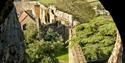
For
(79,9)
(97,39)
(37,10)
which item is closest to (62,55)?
(79,9)

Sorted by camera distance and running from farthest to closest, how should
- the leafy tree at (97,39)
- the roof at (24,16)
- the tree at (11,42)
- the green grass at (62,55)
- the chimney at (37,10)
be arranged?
the chimney at (37,10) < the roof at (24,16) < the green grass at (62,55) < the leafy tree at (97,39) < the tree at (11,42)

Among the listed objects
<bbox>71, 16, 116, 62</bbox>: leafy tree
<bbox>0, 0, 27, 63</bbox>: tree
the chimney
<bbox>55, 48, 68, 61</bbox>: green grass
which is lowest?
<bbox>55, 48, 68, 61</bbox>: green grass

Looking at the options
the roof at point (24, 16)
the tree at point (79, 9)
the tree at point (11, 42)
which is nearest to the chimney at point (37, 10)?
the roof at point (24, 16)

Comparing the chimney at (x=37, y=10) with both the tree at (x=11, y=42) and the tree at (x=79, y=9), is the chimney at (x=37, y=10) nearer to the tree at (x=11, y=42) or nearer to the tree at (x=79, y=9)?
the tree at (x=79, y=9)

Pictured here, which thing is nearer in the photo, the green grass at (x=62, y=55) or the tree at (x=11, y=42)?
the tree at (x=11, y=42)

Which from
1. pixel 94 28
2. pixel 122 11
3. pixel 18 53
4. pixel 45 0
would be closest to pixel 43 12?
pixel 45 0

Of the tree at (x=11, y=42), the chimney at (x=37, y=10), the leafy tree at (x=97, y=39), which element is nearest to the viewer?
the tree at (x=11, y=42)

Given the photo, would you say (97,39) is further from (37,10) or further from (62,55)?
(37,10)

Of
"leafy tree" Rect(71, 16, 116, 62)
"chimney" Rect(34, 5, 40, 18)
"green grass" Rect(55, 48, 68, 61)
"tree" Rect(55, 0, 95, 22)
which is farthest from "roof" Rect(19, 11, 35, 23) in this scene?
"leafy tree" Rect(71, 16, 116, 62)

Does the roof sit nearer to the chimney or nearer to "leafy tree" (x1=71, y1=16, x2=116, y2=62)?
the chimney
